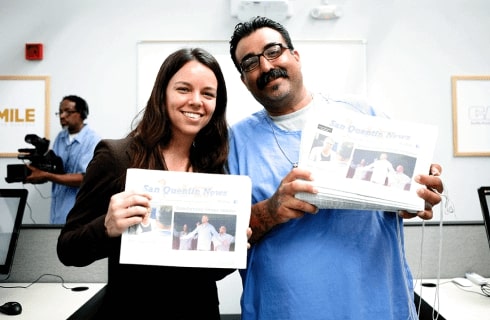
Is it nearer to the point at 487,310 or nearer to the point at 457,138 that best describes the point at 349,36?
the point at 457,138

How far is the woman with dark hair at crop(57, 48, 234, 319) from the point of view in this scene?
0.84 metres

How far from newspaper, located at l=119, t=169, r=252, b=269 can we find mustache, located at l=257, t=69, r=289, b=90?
0.32 m

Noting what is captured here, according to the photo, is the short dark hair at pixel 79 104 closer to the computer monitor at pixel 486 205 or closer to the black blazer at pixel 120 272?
the black blazer at pixel 120 272

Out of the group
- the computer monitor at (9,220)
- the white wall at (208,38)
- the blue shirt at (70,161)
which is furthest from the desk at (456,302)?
the blue shirt at (70,161)

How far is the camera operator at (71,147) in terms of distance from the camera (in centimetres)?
265

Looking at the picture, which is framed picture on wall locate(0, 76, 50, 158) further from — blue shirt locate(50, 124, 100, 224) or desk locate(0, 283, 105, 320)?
desk locate(0, 283, 105, 320)

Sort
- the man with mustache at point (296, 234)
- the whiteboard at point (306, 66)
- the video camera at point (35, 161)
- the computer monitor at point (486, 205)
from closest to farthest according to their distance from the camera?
the man with mustache at point (296, 234)
the computer monitor at point (486, 205)
the video camera at point (35, 161)
the whiteboard at point (306, 66)

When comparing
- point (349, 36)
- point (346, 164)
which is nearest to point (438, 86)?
point (349, 36)

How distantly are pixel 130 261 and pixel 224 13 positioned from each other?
2450 millimetres

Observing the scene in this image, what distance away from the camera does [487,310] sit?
4.02ft

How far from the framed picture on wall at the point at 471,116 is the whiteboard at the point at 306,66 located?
28.6 inches

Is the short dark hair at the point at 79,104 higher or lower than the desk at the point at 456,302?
higher

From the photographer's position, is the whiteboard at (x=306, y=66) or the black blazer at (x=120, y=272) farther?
the whiteboard at (x=306, y=66)

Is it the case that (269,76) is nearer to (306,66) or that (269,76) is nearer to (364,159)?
(364,159)
